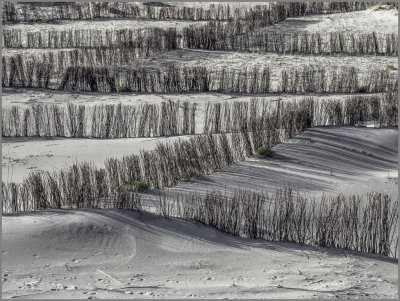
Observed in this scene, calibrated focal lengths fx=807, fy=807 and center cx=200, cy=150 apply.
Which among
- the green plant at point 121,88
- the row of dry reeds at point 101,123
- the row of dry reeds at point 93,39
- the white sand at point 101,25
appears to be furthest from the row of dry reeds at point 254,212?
the white sand at point 101,25

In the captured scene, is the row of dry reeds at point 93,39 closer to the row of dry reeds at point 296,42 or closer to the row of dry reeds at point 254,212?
the row of dry reeds at point 296,42

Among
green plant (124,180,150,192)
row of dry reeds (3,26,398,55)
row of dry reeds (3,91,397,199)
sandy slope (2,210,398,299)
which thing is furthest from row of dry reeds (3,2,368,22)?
sandy slope (2,210,398,299)

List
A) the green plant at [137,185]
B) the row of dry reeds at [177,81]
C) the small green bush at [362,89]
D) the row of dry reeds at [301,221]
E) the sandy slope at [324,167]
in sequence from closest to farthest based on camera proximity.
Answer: the row of dry reeds at [301,221]
the green plant at [137,185]
the sandy slope at [324,167]
the small green bush at [362,89]
the row of dry reeds at [177,81]

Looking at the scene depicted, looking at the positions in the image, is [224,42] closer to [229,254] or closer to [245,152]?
[245,152]

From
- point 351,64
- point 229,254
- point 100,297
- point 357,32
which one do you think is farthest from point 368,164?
point 357,32

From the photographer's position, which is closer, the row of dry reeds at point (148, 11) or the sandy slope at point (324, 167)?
the sandy slope at point (324, 167)

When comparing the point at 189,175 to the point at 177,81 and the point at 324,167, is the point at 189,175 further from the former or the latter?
the point at 177,81

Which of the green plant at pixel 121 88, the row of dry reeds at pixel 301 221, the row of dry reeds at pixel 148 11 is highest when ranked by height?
the row of dry reeds at pixel 148 11

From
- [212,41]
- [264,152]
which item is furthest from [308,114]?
[212,41]
